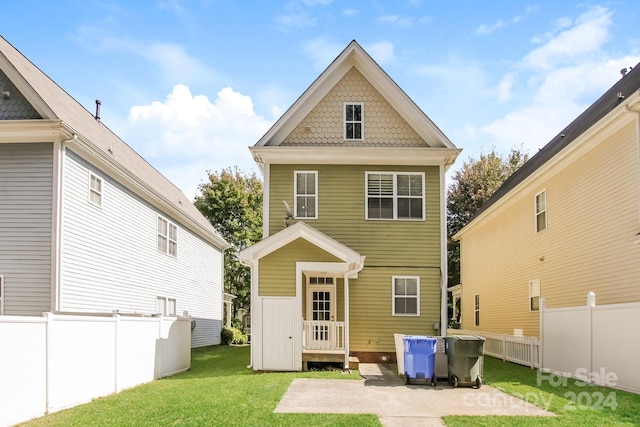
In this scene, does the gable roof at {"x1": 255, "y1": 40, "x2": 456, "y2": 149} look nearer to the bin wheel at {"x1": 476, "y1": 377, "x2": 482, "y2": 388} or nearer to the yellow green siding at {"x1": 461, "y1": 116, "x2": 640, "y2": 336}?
the yellow green siding at {"x1": 461, "y1": 116, "x2": 640, "y2": 336}

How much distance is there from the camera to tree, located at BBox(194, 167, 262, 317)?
129 feet

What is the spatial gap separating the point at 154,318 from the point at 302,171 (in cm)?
635

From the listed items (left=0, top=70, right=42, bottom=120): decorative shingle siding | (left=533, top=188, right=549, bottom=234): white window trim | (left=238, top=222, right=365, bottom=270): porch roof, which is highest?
(left=0, top=70, right=42, bottom=120): decorative shingle siding

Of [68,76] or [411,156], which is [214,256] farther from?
[411,156]

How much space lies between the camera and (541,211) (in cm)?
1830

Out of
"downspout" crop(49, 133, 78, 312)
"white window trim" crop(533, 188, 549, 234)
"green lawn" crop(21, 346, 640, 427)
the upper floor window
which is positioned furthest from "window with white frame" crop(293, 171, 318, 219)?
"white window trim" crop(533, 188, 549, 234)

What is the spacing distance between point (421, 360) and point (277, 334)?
13.5ft

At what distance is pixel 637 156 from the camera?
12.2 m

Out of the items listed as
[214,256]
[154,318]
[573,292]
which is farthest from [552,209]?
[214,256]

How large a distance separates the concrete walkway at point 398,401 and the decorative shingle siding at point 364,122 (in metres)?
7.63

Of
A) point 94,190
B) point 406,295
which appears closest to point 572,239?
point 406,295

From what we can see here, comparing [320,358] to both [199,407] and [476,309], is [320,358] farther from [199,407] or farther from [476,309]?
[476,309]

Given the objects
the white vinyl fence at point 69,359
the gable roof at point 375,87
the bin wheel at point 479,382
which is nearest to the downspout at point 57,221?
the white vinyl fence at point 69,359

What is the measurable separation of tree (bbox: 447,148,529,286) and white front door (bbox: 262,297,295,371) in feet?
75.4
